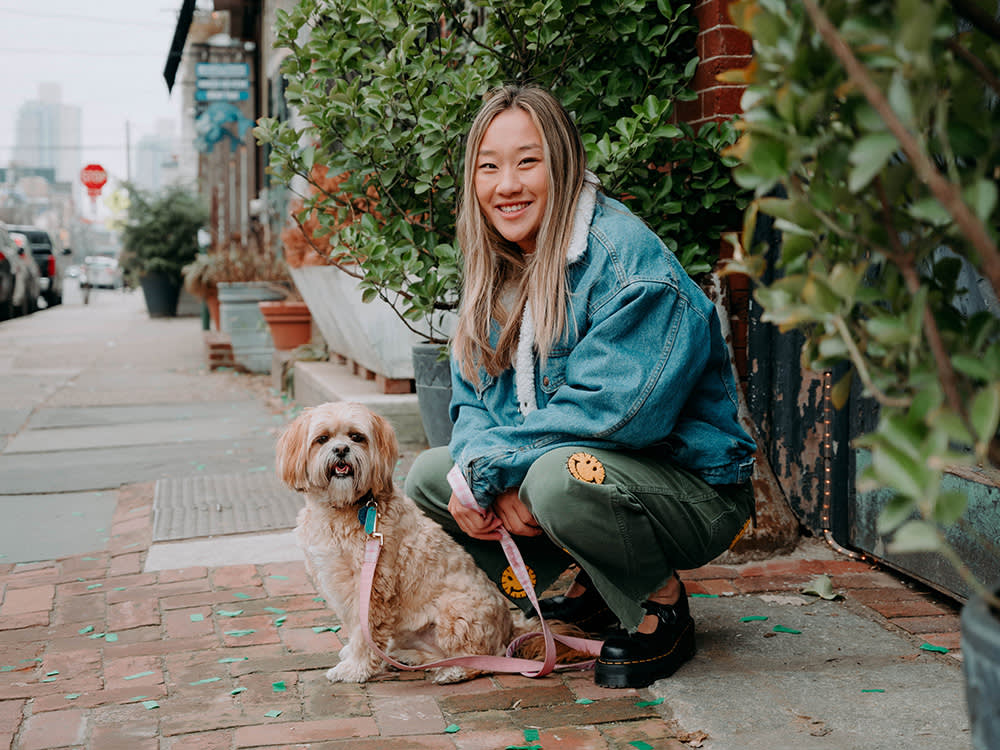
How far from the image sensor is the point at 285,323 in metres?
9.34

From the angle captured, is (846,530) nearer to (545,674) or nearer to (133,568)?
(545,674)

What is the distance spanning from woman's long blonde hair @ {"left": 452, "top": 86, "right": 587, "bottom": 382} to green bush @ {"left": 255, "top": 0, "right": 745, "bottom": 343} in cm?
80

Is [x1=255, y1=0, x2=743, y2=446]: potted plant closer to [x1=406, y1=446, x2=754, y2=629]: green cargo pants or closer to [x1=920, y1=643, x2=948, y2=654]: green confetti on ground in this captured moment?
[x1=406, y1=446, x2=754, y2=629]: green cargo pants

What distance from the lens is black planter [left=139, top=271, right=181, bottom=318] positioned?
781 inches

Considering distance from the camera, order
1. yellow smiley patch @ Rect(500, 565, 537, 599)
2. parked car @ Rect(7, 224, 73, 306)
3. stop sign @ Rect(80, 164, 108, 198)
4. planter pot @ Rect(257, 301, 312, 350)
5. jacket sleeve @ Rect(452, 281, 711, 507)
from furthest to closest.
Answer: stop sign @ Rect(80, 164, 108, 198) → parked car @ Rect(7, 224, 73, 306) → planter pot @ Rect(257, 301, 312, 350) → yellow smiley patch @ Rect(500, 565, 537, 599) → jacket sleeve @ Rect(452, 281, 711, 507)

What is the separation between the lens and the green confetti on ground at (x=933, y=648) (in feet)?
9.29

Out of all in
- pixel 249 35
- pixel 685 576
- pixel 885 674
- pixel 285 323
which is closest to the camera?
pixel 885 674

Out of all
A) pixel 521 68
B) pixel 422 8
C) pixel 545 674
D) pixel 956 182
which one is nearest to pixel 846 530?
pixel 545 674

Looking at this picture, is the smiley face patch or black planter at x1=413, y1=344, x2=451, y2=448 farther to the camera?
black planter at x1=413, y1=344, x2=451, y2=448

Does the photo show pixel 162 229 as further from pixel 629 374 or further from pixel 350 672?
pixel 629 374

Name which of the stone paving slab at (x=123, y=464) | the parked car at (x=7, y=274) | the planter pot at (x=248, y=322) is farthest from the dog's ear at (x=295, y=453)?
the parked car at (x=7, y=274)

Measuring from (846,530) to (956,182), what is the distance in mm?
2914

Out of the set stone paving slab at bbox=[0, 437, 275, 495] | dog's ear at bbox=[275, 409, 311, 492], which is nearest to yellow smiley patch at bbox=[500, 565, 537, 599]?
dog's ear at bbox=[275, 409, 311, 492]

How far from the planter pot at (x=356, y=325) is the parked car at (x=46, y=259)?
66.0 ft
